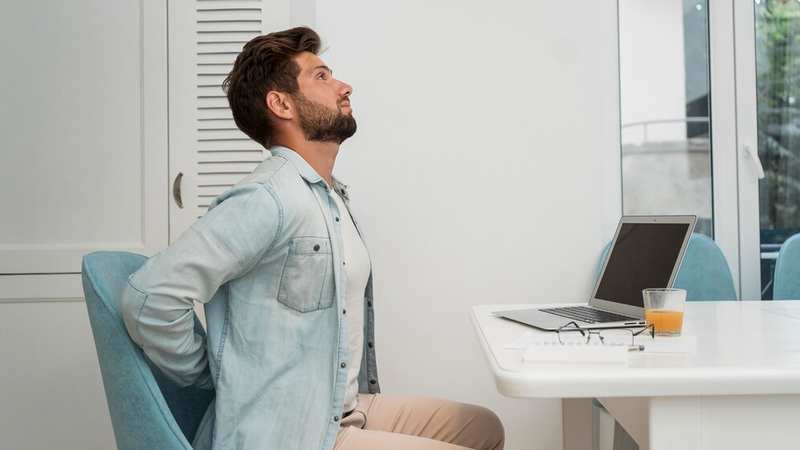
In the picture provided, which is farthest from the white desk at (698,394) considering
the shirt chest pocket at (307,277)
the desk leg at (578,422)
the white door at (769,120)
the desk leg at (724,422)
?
the white door at (769,120)

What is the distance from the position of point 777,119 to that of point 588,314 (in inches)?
61.6

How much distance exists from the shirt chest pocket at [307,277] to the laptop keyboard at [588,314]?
1.58 feet

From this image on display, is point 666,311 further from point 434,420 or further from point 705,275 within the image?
point 705,275

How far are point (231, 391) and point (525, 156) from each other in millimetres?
1461

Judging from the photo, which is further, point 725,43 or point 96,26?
point 725,43

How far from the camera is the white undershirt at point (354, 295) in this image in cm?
147

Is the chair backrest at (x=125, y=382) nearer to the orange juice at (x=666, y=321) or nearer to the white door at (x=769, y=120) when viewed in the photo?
the orange juice at (x=666, y=321)

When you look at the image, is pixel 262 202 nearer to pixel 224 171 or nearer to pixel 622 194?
pixel 224 171

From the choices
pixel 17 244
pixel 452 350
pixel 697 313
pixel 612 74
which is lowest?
pixel 452 350

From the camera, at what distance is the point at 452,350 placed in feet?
7.97

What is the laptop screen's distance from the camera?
1.45m

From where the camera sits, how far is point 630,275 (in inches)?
60.1

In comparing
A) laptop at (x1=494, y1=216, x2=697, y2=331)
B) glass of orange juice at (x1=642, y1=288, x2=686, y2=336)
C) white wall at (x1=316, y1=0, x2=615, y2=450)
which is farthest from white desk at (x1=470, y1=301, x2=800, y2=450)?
white wall at (x1=316, y1=0, x2=615, y2=450)

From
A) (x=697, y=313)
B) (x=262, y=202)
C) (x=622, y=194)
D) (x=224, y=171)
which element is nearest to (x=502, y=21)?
(x=622, y=194)
